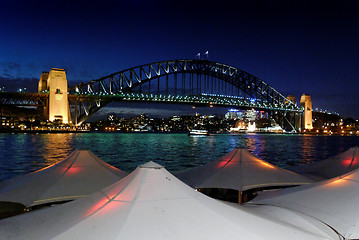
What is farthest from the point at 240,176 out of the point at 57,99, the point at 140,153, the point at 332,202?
the point at 57,99

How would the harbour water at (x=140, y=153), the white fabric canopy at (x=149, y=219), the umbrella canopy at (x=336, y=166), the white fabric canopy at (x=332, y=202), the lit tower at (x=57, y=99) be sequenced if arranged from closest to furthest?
the white fabric canopy at (x=149, y=219), the white fabric canopy at (x=332, y=202), the umbrella canopy at (x=336, y=166), the harbour water at (x=140, y=153), the lit tower at (x=57, y=99)

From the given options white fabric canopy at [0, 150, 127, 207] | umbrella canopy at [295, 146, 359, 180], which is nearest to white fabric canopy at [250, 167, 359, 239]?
white fabric canopy at [0, 150, 127, 207]

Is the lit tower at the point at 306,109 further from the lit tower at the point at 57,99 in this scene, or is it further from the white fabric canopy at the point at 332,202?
the white fabric canopy at the point at 332,202

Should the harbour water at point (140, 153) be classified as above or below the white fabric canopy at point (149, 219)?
below

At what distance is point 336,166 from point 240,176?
3.81 meters

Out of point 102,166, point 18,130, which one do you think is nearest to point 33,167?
point 102,166

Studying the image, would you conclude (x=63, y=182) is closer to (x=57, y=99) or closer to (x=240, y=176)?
(x=240, y=176)

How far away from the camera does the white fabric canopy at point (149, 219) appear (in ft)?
8.47

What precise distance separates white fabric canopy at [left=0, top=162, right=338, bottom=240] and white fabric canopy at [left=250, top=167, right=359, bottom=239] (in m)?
0.93

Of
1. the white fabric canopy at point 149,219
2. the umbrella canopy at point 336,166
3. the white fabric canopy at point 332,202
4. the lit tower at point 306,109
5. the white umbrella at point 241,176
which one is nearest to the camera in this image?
the white fabric canopy at point 149,219

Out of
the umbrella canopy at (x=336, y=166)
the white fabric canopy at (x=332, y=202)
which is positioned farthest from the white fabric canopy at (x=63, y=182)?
the umbrella canopy at (x=336, y=166)

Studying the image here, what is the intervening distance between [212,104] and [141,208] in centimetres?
7911

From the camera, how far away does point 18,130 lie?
9194cm

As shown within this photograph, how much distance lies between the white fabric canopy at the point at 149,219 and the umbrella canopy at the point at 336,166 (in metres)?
7.24
